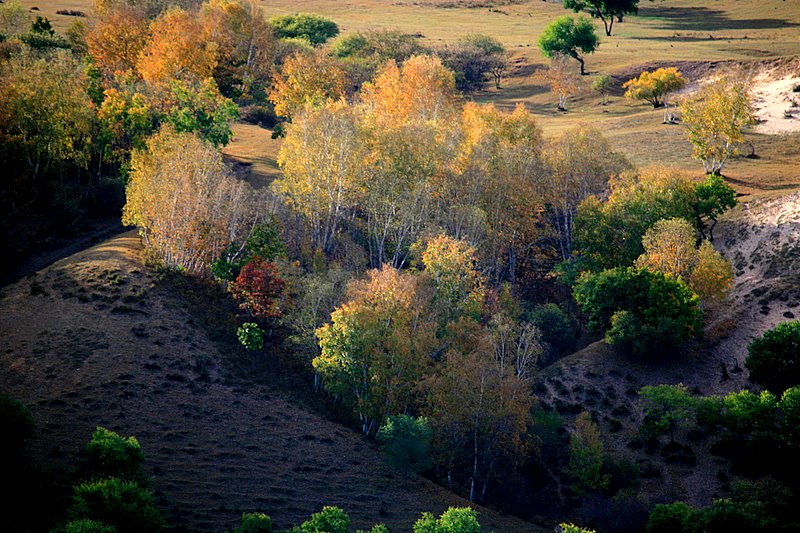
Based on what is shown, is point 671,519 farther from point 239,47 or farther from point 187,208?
point 239,47

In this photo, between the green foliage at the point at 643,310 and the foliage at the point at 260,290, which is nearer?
the foliage at the point at 260,290

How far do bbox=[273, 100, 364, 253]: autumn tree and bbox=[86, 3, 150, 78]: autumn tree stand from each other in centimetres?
4684

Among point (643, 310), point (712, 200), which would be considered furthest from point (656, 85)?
point (643, 310)

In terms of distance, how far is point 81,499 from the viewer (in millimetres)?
45781

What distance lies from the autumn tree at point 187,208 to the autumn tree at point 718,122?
197 ft

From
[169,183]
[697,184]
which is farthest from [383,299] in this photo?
[697,184]

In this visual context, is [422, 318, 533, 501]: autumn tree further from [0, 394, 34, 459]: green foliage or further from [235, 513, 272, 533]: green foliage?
[0, 394, 34, 459]: green foliage

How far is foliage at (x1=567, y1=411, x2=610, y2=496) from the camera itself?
228ft

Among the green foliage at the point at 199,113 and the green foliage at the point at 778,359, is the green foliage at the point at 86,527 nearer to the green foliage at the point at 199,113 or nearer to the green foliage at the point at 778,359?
the green foliage at the point at 778,359

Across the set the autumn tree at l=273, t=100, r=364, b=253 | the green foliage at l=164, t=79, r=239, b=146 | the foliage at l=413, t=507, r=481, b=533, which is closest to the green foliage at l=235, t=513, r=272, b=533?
the foliage at l=413, t=507, r=481, b=533

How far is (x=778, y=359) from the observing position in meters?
76.4

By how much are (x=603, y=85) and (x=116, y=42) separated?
284 ft

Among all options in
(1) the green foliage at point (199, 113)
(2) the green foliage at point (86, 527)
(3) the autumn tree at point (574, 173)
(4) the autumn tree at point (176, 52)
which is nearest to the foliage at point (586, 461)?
(3) the autumn tree at point (574, 173)

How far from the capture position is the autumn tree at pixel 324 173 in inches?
3585
